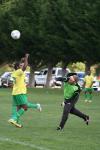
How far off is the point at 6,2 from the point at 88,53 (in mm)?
13965

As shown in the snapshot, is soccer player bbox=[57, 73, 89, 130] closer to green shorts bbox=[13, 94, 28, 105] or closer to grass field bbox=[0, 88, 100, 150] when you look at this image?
grass field bbox=[0, 88, 100, 150]

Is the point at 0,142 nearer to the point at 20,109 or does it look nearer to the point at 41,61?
the point at 20,109


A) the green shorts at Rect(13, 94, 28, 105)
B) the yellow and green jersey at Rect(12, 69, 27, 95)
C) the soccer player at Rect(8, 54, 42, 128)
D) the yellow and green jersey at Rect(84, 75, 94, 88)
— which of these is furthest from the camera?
the yellow and green jersey at Rect(84, 75, 94, 88)

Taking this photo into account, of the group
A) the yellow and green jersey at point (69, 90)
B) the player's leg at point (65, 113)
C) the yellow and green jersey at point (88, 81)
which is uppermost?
the yellow and green jersey at point (69, 90)

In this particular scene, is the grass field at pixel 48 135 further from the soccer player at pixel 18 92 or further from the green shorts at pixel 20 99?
the green shorts at pixel 20 99

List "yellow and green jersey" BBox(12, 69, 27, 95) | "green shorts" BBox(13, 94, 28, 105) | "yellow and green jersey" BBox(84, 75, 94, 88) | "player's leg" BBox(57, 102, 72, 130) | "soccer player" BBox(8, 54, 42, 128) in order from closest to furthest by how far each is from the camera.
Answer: "player's leg" BBox(57, 102, 72, 130)
"soccer player" BBox(8, 54, 42, 128)
"yellow and green jersey" BBox(12, 69, 27, 95)
"green shorts" BBox(13, 94, 28, 105)
"yellow and green jersey" BBox(84, 75, 94, 88)

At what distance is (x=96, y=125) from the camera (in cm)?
2000

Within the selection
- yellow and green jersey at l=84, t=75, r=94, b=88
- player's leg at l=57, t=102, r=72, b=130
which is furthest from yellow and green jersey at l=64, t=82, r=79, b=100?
yellow and green jersey at l=84, t=75, r=94, b=88

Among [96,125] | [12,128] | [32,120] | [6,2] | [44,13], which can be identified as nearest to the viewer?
[12,128]

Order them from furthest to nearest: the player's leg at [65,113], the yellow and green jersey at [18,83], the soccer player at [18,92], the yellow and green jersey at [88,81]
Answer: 1. the yellow and green jersey at [88,81]
2. the yellow and green jersey at [18,83]
3. the soccer player at [18,92]
4. the player's leg at [65,113]

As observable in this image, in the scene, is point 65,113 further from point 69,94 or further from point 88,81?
point 88,81

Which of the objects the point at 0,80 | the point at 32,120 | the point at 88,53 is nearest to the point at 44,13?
the point at 88,53

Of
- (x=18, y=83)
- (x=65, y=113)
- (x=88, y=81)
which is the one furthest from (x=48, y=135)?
(x=88, y=81)

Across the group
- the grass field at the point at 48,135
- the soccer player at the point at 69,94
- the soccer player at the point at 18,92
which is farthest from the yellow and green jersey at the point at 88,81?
the soccer player at the point at 69,94
